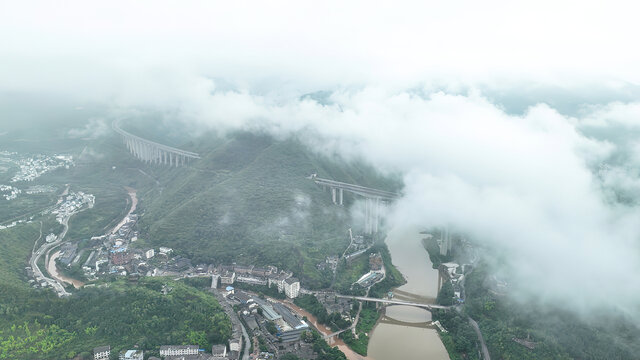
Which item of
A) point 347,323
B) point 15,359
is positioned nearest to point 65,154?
point 15,359

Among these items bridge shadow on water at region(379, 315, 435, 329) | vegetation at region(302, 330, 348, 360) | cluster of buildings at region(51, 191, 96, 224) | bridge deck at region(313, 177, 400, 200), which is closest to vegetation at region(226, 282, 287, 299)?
vegetation at region(302, 330, 348, 360)

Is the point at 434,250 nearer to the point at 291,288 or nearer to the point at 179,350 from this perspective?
the point at 291,288

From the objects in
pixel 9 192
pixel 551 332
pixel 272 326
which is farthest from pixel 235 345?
pixel 9 192

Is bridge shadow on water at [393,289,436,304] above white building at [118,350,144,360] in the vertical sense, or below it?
above

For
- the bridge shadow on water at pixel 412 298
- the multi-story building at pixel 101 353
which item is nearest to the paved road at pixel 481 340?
the bridge shadow on water at pixel 412 298

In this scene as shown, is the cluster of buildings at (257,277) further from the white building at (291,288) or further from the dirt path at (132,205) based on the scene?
the dirt path at (132,205)

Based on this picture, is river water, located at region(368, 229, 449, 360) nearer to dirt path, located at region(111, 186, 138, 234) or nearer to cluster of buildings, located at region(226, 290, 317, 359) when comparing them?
cluster of buildings, located at region(226, 290, 317, 359)
